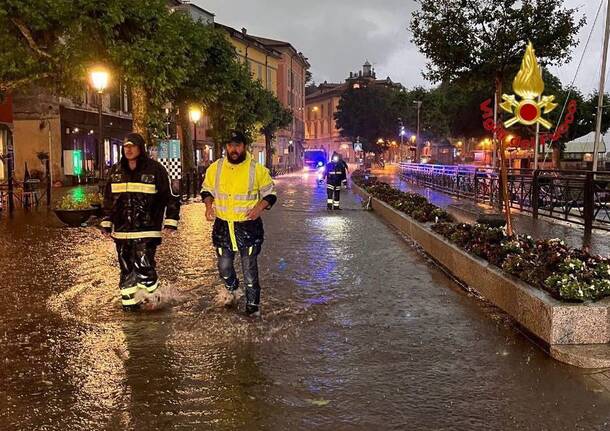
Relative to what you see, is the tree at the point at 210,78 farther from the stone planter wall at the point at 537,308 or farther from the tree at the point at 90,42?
the stone planter wall at the point at 537,308

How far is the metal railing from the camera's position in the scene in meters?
12.3

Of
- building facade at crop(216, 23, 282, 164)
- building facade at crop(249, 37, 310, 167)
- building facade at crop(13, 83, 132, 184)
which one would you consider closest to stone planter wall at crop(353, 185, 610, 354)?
building facade at crop(13, 83, 132, 184)

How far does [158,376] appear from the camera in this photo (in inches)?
180

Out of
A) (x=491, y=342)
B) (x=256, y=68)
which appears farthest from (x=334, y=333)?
(x=256, y=68)

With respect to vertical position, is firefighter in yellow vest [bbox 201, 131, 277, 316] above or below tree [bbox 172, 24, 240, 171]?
below

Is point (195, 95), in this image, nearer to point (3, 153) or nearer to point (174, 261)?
point (3, 153)

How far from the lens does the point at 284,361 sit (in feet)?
16.1

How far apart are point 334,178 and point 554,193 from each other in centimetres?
595

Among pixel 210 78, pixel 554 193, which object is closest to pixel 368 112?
pixel 210 78

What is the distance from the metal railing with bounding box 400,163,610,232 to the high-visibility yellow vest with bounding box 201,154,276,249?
757 cm

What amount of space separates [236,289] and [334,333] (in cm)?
143

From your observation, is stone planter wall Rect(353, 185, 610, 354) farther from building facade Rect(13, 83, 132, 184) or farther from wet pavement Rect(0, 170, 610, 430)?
building facade Rect(13, 83, 132, 184)

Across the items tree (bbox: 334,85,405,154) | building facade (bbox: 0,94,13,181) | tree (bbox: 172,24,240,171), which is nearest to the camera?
tree (bbox: 172,24,240,171)

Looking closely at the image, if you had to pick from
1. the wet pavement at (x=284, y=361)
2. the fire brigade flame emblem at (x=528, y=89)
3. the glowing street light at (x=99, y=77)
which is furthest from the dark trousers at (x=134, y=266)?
the glowing street light at (x=99, y=77)
